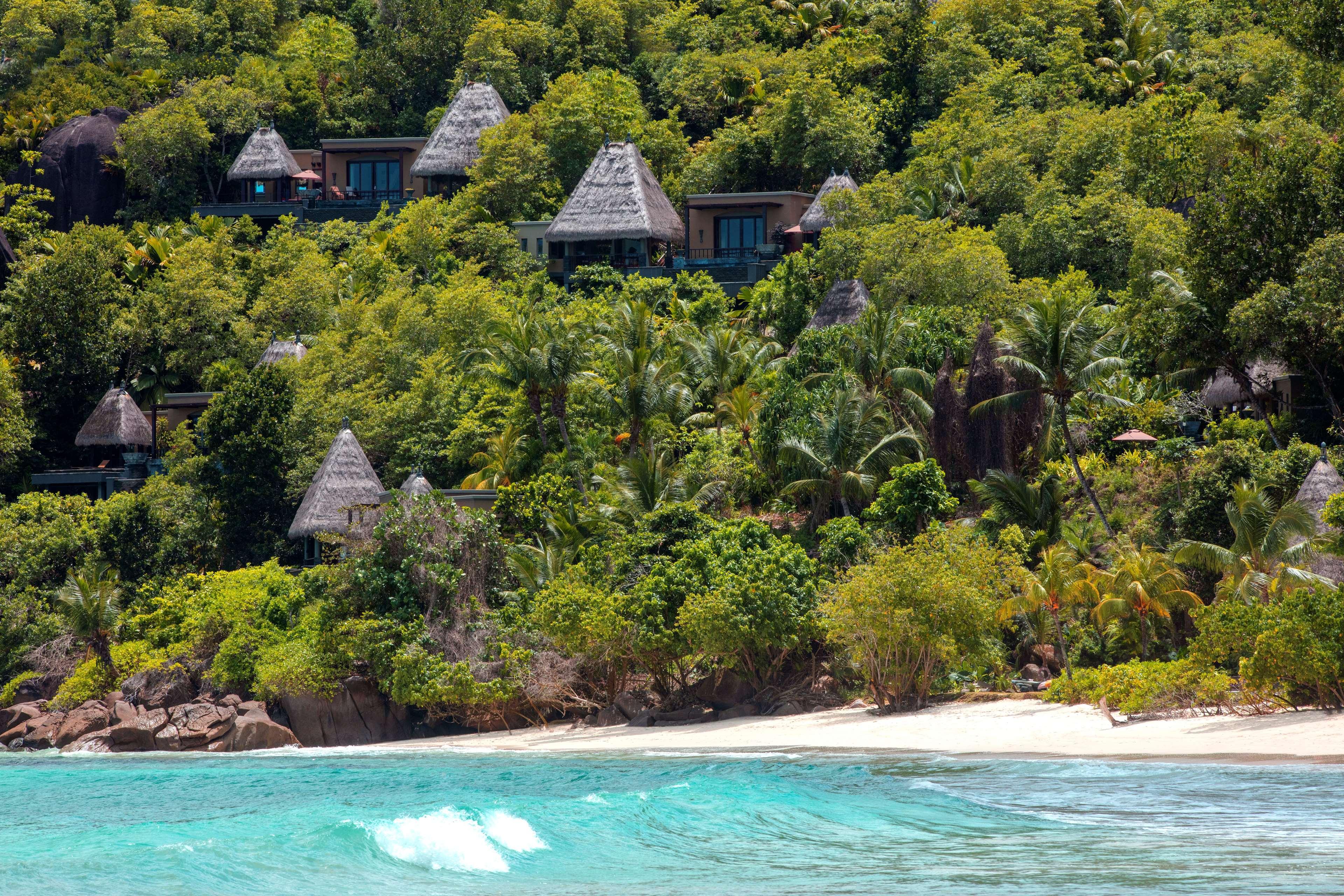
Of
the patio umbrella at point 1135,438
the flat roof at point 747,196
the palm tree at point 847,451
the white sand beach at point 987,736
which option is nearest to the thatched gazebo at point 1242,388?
the patio umbrella at point 1135,438

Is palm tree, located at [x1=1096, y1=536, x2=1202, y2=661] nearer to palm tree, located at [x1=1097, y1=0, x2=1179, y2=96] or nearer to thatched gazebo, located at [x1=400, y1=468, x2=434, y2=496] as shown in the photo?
thatched gazebo, located at [x1=400, y1=468, x2=434, y2=496]

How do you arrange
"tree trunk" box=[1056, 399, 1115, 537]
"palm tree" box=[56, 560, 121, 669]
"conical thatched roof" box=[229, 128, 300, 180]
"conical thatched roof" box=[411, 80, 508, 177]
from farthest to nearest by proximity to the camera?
1. "conical thatched roof" box=[229, 128, 300, 180]
2. "conical thatched roof" box=[411, 80, 508, 177]
3. "palm tree" box=[56, 560, 121, 669]
4. "tree trunk" box=[1056, 399, 1115, 537]

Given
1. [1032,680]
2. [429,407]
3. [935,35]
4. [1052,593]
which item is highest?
[935,35]

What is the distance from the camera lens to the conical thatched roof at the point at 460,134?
172ft

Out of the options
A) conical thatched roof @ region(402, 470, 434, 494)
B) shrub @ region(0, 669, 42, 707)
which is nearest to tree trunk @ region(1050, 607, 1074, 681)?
conical thatched roof @ region(402, 470, 434, 494)

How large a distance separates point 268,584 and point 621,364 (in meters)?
9.07

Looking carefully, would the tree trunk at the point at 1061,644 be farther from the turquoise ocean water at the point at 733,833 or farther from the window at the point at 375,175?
the window at the point at 375,175

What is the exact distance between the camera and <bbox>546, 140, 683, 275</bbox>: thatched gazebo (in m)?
44.7

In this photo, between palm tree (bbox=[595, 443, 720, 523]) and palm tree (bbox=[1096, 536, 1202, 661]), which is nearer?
palm tree (bbox=[1096, 536, 1202, 661])

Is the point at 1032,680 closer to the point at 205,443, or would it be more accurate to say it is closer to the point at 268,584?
the point at 268,584

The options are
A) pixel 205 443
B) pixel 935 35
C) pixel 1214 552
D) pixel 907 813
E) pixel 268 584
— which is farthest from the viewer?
pixel 935 35

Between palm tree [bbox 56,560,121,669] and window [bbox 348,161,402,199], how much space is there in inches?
1033

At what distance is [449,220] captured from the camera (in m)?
48.0

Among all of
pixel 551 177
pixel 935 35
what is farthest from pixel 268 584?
pixel 935 35
